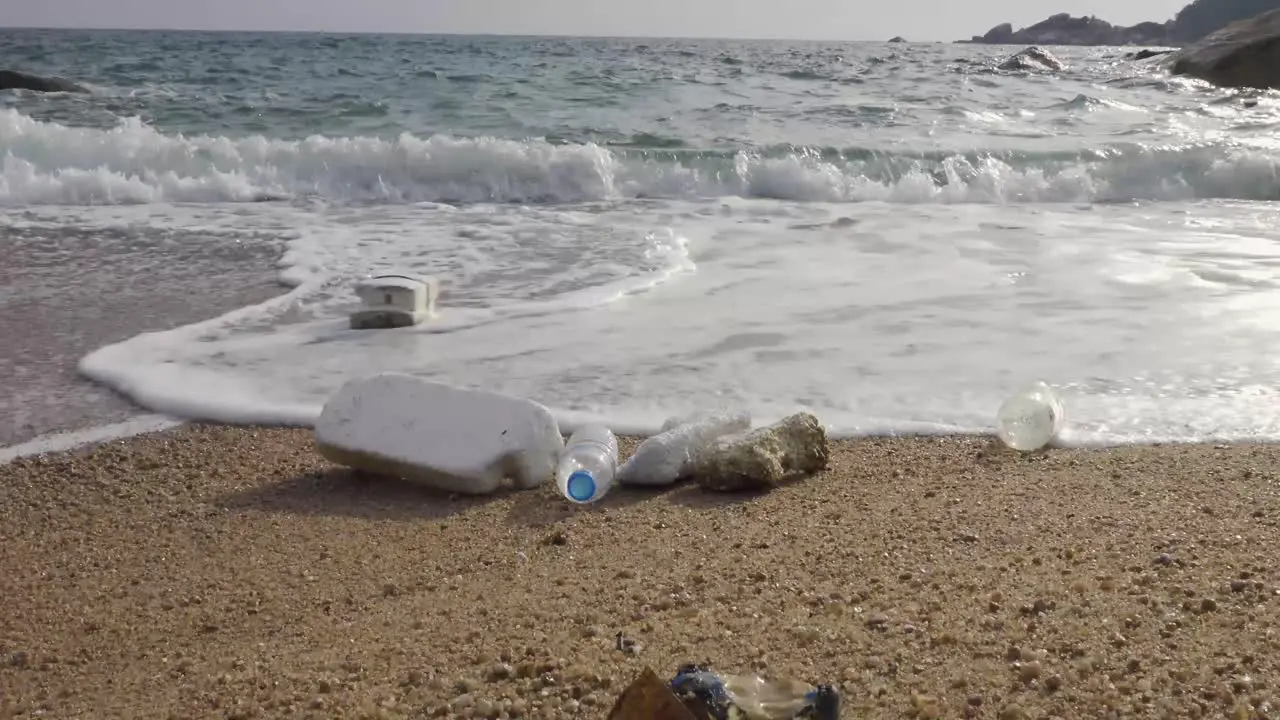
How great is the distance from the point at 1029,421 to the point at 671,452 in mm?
965

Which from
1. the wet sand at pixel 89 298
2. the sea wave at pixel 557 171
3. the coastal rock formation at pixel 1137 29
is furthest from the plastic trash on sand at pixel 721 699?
the coastal rock formation at pixel 1137 29

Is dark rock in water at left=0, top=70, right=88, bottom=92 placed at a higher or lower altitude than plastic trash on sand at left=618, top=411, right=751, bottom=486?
lower

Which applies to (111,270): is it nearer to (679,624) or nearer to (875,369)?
(875,369)

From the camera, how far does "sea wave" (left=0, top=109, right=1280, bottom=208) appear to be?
26.5ft

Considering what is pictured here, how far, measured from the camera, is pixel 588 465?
256 cm

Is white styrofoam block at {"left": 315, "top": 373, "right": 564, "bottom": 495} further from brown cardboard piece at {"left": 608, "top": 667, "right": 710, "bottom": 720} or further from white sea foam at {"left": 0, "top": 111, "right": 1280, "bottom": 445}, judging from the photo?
brown cardboard piece at {"left": 608, "top": 667, "right": 710, "bottom": 720}

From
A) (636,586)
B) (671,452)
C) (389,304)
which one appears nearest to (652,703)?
(636,586)

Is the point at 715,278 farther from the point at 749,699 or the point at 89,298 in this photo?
the point at 749,699

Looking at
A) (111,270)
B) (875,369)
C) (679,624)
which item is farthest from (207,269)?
(679,624)

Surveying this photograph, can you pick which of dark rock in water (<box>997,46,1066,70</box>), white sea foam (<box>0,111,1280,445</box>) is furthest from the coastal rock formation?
white sea foam (<box>0,111,1280,445</box>)

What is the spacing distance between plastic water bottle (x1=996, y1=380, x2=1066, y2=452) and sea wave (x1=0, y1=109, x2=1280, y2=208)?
5.30m

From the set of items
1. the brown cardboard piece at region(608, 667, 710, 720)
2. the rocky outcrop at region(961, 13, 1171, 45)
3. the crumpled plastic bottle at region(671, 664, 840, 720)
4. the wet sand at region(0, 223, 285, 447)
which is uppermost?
the rocky outcrop at region(961, 13, 1171, 45)

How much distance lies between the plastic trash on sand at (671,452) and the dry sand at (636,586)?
0.24 ft

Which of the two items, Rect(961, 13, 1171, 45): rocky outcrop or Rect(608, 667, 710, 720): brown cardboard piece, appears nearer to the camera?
Rect(608, 667, 710, 720): brown cardboard piece
